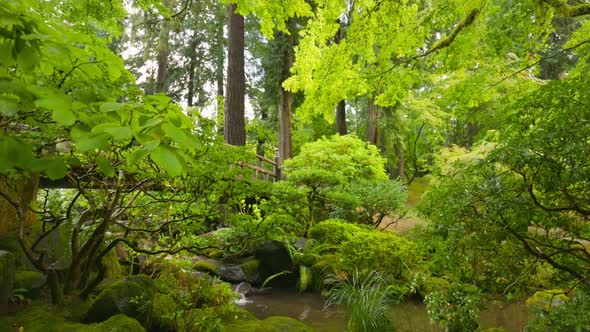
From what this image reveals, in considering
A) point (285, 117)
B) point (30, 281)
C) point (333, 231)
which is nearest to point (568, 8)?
point (333, 231)

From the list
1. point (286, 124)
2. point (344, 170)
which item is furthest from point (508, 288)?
point (286, 124)

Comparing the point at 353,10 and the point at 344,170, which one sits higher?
the point at 353,10

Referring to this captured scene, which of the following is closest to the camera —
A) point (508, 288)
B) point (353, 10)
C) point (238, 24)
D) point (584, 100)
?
point (584, 100)

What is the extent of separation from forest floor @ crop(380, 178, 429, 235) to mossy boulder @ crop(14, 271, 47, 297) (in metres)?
7.32

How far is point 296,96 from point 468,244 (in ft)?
39.1

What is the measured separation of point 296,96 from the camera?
14.3 metres

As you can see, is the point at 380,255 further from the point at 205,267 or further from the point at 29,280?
the point at 29,280

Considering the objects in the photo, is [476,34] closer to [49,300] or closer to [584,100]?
[584,100]

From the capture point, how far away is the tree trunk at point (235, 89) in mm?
Result: 9875

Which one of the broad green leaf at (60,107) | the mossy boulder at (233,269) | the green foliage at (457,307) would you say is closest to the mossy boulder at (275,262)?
the mossy boulder at (233,269)

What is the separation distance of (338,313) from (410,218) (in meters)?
7.24

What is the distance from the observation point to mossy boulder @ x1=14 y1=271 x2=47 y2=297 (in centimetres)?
390

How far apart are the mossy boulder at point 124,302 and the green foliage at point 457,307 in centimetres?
290

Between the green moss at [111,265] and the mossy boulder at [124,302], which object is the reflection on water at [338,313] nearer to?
the green moss at [111,265]
